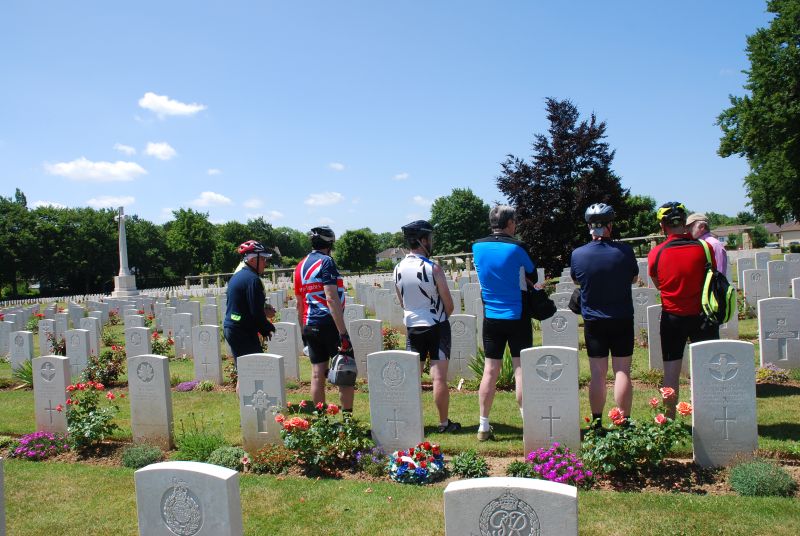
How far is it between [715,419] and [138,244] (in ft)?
217

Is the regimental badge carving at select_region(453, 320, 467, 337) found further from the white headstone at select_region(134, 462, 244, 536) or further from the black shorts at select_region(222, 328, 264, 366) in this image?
the white headstone at select_region(134, 462, 244, 536)

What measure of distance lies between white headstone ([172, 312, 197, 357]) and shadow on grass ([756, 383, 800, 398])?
35.3 ft

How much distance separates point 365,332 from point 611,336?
15.2 feet

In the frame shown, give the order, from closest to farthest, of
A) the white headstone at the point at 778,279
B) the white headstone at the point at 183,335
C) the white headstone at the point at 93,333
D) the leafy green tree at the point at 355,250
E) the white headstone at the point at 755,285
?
the white headstone at the point at 93,333 < the white headstone at the point at 183,335 < the white headstone at the point at 755,285 < the white headstone at the point at 778,279 < the leafy green tree at the point at 355,250

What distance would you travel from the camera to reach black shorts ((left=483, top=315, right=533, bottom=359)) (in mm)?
5535

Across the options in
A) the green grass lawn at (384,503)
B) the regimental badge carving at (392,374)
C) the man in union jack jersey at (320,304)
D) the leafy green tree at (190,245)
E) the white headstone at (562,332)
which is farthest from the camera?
the leafy green tree at (190,245)

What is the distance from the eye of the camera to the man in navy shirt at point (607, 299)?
5.11 meters

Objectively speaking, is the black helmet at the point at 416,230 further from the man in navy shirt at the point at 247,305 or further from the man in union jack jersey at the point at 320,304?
the man in navy shirt at the point at 247,305

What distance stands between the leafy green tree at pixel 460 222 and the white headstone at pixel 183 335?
65733 millimetres

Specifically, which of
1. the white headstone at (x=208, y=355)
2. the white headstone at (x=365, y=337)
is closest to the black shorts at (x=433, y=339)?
the white headstone at (x=365, y=337)

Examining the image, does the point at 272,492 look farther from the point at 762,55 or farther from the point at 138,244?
the point at 138,244

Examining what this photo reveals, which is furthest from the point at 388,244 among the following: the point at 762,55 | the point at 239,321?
the point at 239,321

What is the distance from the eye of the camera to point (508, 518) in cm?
265

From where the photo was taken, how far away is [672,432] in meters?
4.67
